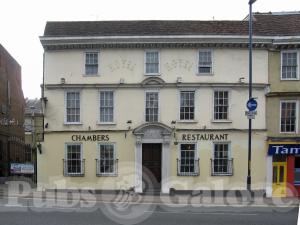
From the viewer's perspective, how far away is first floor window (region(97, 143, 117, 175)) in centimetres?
2392

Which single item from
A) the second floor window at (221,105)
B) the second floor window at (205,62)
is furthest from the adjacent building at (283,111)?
the second floor window at (205,62)

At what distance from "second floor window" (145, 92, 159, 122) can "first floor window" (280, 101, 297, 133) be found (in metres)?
7.10

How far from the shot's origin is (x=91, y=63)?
2406 centimetres

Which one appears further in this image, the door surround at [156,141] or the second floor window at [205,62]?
the second floor window at [205,62]

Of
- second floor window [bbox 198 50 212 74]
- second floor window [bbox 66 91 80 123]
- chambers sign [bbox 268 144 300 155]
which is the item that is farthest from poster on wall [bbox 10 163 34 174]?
chambers sign [bbox 268 144 300 155]

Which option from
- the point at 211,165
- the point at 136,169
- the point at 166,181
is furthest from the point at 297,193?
the point at 136,169

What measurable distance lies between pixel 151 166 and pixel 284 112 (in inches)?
318

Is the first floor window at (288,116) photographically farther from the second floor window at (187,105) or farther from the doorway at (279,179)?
the second floor window at (187,105)

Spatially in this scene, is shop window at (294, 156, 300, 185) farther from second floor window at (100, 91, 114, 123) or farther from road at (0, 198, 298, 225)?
second floor window at (100, 91, 114, 123)

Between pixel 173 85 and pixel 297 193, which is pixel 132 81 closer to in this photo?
pixel 173 85

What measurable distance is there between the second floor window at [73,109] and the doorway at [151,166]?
4.17 m

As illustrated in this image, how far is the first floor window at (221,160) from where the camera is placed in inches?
937

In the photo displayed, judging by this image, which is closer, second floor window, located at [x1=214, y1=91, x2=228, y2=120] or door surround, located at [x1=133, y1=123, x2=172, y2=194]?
door surround, located at [x1=133, y1=123, x2=172, y2=194]

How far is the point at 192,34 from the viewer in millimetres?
23609
